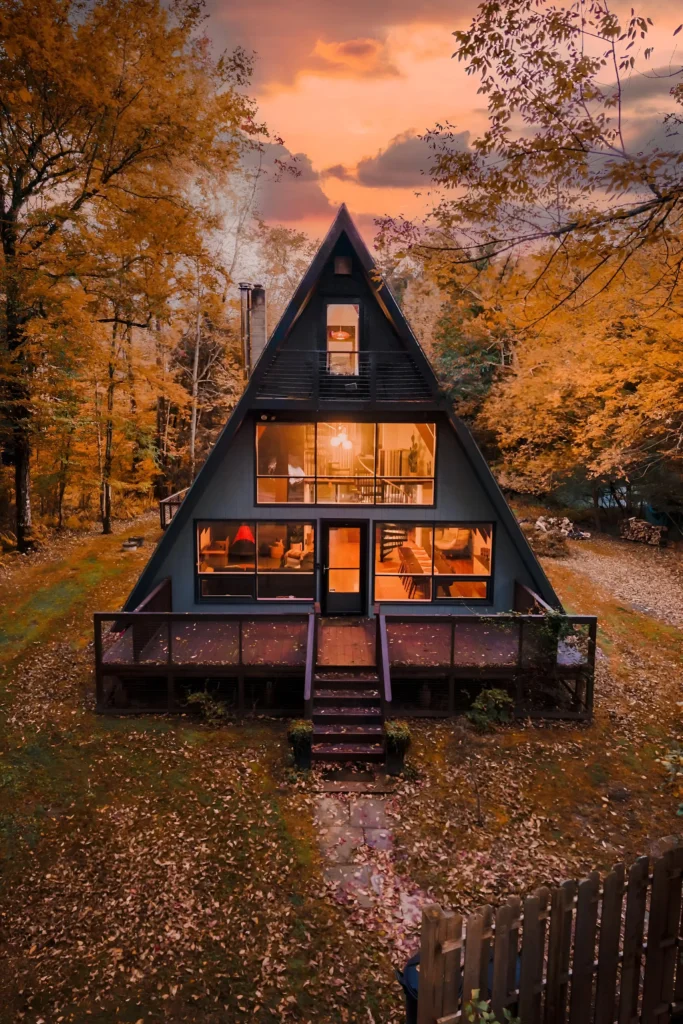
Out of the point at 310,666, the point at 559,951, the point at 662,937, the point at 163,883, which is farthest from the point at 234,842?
the point at 662,937

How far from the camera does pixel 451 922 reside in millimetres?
3498

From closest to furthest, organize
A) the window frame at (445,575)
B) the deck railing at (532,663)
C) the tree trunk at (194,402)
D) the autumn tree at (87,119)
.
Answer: the deck railing at (532,663)
the window frame at (445,575)
the autumn tree at (87,119)
the tree trunk at (194,402)

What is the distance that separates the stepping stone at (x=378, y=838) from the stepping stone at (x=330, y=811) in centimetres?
37

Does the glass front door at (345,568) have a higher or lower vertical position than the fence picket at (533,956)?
higher

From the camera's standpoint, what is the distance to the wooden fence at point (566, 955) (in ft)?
11.7

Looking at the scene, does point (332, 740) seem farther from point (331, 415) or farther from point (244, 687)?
point (331, 415)

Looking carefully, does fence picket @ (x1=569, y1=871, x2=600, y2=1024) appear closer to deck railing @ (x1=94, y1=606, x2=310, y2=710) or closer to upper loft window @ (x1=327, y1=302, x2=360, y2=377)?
deck railing @ (x1=94, y1=606, x2=310, y2=710)

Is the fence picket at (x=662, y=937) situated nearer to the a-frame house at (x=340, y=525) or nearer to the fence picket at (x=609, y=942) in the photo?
the fence picket at (x=609, y=942)

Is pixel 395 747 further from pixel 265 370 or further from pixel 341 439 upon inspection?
pixel 265 370

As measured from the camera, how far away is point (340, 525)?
11812 millimetres

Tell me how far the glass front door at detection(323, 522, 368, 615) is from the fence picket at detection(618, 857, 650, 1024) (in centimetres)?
821

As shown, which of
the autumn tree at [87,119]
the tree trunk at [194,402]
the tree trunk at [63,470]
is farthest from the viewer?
the tree trunk at [194,402]

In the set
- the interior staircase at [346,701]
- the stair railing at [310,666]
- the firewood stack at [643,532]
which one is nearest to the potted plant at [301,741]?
the interior staircase at [346,701]

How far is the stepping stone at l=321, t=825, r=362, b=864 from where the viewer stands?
6438 mm
